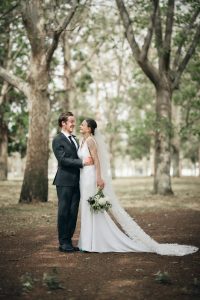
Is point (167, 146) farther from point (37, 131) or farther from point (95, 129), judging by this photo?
point (95, 129)

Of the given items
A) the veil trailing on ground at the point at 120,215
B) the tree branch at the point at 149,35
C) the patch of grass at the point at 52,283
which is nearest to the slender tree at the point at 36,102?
the tree branch at the point at 149,35

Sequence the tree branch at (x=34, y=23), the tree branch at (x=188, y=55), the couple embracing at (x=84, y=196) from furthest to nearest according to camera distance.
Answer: the tree branch at (x=188, y=55) < the tree branch at (x=34, y=23) < the couple embracing at (x=84, y=196)

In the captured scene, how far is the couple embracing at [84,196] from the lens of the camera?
8266 millimetres

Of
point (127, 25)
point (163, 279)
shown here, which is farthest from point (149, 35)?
point (163, 279)

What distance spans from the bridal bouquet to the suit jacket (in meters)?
0.44

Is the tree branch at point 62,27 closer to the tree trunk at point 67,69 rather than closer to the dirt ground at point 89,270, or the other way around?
the dirt ground at point 89,270

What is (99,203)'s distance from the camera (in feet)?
26.9

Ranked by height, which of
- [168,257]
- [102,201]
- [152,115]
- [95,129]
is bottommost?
[168,257]

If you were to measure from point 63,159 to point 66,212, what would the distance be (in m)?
0.97

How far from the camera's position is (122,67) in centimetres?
4194

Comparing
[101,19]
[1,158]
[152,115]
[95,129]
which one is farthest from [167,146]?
[1,158]

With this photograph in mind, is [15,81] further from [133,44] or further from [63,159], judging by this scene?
[63,159]

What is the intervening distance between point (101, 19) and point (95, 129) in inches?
813

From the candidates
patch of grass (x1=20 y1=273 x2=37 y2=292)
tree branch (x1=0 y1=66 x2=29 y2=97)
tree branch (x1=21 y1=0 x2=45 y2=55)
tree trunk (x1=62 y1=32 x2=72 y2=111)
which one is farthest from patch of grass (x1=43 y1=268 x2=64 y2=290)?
tree trunk (x1=62 y1=32 x2=72 y2=111)
